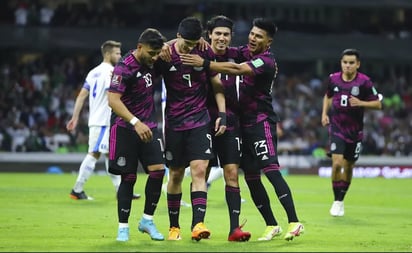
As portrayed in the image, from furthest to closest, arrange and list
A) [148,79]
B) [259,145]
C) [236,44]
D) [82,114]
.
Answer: [236,44], [82,114], [259,145], [148,79]

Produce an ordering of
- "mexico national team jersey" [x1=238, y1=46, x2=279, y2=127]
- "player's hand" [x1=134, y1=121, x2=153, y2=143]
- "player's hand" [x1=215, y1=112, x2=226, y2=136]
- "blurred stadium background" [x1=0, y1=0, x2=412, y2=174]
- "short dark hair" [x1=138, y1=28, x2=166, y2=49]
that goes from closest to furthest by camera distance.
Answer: "player's hand" [x1=134, y1=121, x2=153, y2=143] → "short dark hair" [x1=138, y1=28, x2=166, y2=49] → "player's hand" [x1=215, y1=112, x2=226, y2=136] → "mexico national team jersey" [x1=238, y1=46, x2=279, y2=127] → "blurred stadium background" [x1=0, y1=0, x2=412, y2=174]

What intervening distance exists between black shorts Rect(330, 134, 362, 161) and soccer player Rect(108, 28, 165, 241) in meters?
5.62

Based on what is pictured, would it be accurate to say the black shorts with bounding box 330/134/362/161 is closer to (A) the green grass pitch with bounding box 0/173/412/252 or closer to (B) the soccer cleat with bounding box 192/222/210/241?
(A) the green grass pitch with bounding box 0/173/412/252

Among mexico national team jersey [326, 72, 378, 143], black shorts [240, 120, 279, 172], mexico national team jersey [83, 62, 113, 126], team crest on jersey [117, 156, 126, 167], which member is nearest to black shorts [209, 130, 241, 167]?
black shorts [240, 120, 279, 172]

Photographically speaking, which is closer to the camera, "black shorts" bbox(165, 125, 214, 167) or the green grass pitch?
the green grass pitch

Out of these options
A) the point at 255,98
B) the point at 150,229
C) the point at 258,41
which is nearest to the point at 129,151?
the point at 150,229

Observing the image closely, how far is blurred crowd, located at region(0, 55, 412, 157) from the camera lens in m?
31.8

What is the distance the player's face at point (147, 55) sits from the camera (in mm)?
11125

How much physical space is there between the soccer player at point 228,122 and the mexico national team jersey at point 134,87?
856mm

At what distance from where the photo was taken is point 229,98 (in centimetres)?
1195

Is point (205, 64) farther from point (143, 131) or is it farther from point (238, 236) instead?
point (238, 236)

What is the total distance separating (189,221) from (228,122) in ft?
8.86

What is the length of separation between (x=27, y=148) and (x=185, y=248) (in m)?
20.9

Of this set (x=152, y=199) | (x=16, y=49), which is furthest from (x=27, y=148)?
(x=152, y=199)
